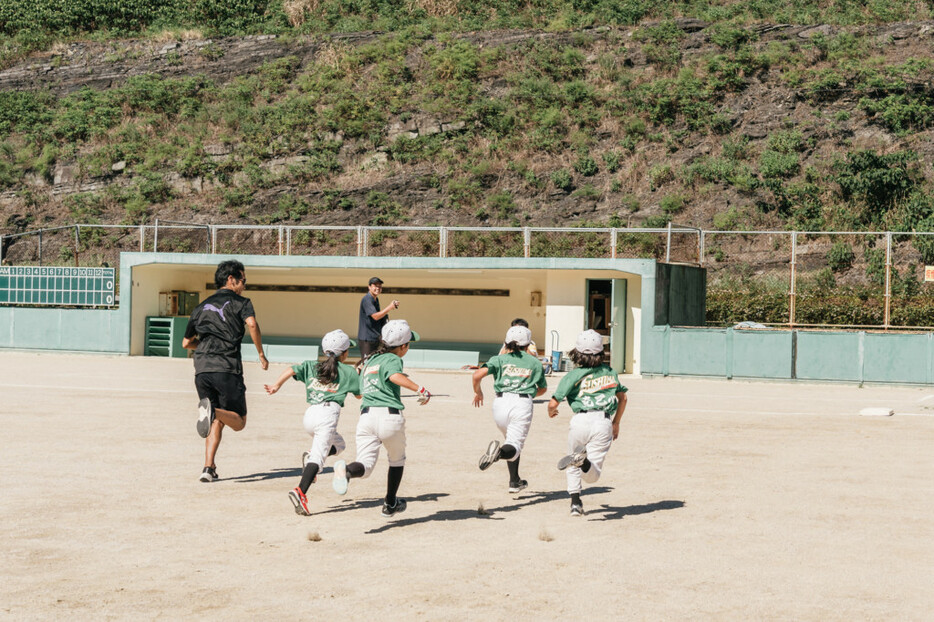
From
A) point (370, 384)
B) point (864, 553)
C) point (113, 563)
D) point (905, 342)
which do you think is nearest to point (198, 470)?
point (370, 384)

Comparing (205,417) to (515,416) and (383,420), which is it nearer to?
(383,420)

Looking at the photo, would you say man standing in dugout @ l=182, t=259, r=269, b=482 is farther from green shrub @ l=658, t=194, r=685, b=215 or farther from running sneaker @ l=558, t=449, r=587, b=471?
green shrub @ l=658, t=194, r=685, b=215

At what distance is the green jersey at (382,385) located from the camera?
803 centimetres

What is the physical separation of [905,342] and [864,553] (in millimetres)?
17788

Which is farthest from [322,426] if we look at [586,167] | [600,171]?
[600,171]

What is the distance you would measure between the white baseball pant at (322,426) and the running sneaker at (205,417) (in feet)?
3.72

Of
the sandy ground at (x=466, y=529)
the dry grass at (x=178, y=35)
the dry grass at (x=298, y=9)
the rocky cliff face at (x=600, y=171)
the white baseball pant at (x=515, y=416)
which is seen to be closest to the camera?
the sandy ground at (x=466, y=529)

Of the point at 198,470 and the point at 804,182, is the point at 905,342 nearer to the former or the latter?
the point at 198,470

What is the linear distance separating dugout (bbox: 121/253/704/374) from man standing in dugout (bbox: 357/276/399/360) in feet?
36.9

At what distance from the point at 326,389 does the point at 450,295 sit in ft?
79.8

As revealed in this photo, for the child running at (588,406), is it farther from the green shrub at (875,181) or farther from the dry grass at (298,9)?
the dry grass at (298,9)

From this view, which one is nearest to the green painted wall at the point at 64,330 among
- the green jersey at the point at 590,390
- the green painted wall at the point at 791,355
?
the green painted wall at the point at 791,355

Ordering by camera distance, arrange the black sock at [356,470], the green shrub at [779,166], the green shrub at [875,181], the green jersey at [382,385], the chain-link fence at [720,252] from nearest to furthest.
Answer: the black sock at [356,470] → the green jersey at [382,385] → the chain-link fence at [720,252] → the green shrub at [875,181] → the green shrub at [779,166]

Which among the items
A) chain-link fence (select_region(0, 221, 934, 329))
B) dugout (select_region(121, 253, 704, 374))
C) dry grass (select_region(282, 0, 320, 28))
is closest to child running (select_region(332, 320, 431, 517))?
dugout (select_region(121, 253, 704, 374))
